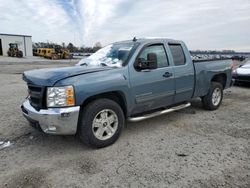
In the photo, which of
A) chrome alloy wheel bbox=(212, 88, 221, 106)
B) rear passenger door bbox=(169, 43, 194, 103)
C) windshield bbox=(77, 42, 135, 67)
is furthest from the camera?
chrome alloy wheel bbox=(212, 88, 221, 106)

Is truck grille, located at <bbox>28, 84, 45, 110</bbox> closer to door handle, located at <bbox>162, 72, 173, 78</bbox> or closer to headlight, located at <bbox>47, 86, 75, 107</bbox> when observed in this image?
headlight, located at <bbox>47, 86, 75, 107</bbox>

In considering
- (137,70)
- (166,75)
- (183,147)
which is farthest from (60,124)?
(166,75)

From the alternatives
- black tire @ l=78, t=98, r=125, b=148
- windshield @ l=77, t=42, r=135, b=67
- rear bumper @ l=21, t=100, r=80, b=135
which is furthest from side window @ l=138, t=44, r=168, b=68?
rear bumper @ l=21, t=100, r=80, b=135

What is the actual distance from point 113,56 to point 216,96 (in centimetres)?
330

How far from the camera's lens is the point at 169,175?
3.20 meters

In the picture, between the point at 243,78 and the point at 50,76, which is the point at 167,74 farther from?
the point at 243,78

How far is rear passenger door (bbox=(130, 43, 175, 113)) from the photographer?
441cm

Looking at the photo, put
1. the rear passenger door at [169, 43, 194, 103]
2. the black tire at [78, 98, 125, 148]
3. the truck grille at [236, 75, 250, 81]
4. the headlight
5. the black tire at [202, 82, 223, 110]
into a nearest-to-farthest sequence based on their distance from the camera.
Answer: the headlight < the black tire at [78, 98, 125, 148] < the rear passenger door at [169, 43, 194, 103] < the black tire at [202, 82, 223, 110] < the truck grille at [236, 75, 250, 81]

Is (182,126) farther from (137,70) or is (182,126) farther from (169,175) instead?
(169,175)

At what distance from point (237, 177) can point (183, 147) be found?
107 cm

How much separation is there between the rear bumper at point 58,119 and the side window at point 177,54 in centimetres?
262

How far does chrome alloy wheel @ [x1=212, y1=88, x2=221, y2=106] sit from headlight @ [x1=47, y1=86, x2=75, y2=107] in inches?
164

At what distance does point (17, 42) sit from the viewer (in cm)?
5528

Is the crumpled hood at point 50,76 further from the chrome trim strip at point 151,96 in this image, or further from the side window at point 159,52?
the side window at point 159,52
